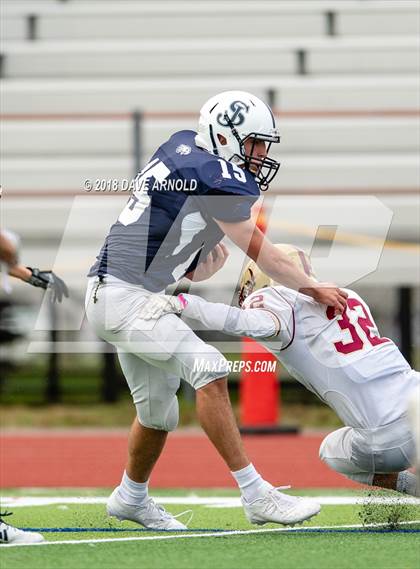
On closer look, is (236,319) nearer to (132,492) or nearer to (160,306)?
(160,306)

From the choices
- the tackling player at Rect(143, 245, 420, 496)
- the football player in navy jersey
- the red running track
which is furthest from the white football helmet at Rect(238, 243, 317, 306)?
the red running track

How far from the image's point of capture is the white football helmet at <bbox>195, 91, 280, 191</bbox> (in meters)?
4.00

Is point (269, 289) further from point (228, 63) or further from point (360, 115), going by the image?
point (228, 63)

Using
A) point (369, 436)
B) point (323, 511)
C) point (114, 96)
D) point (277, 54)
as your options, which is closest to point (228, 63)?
point (277, 54)

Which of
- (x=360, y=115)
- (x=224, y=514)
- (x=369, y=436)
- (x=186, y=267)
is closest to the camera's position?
(x=369, y=436)

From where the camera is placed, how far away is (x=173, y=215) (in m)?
3.92

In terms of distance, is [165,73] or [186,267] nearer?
[186,267]

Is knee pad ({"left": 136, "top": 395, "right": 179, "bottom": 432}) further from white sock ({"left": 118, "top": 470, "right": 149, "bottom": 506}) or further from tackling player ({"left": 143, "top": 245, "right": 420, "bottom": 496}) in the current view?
tackling player ({"left": 143, "top": 245, "right": 420, "bottom": 496})

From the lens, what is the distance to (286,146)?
34.8 ft

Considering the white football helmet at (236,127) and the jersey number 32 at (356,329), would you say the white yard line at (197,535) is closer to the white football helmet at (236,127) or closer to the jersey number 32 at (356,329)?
the jersey number 32 at (356,329)

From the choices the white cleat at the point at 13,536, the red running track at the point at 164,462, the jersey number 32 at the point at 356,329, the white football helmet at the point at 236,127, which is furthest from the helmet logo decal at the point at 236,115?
the red running track at the point at 164,462

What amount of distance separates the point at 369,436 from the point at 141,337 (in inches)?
31.2

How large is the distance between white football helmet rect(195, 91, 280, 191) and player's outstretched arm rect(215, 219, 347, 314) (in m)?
0.34

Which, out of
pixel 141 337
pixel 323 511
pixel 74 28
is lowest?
pixel 323 511
